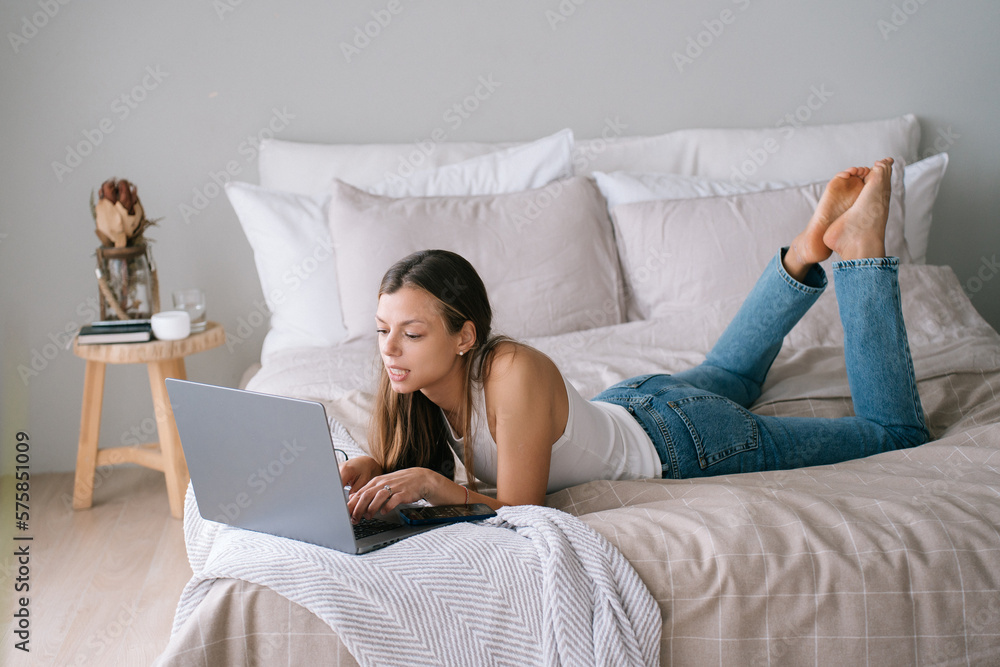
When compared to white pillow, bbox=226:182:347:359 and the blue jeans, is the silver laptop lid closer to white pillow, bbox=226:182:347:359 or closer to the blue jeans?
the blue jeans

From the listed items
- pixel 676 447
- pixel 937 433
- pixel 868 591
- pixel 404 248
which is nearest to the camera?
pixel 868 591

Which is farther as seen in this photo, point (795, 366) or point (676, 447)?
point (795, 366)

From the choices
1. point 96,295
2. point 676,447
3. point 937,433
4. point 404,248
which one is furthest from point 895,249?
point 96,295

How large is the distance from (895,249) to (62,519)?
2392 mm

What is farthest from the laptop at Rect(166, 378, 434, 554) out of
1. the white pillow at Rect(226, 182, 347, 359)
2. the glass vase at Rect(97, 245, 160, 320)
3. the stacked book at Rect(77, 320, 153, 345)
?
the glass vase at Rect(97, 245, 160, 320)

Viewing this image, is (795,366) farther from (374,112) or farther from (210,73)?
(210,73)

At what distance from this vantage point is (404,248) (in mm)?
1939

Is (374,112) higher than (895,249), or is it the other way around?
(374,112)

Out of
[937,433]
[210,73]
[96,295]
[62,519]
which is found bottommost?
[62,519]

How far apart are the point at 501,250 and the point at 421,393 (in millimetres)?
816

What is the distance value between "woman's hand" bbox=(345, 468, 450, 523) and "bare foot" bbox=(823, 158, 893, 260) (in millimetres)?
878

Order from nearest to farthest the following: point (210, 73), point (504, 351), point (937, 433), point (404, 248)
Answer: point (504, 351) < point (937, 433) < point (404, 248) < point (210, 73)

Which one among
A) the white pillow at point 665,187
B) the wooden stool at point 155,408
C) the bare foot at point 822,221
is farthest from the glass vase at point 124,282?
the bare foot at point 822,221

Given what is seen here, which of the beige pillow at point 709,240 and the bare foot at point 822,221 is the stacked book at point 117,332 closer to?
the beige pillow at point 709,240
